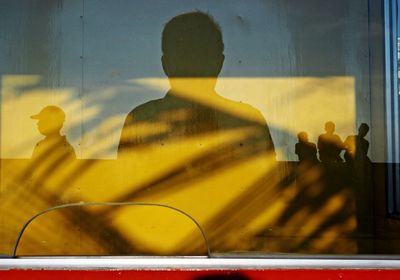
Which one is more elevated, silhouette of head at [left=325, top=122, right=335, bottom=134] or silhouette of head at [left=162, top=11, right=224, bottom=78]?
silhouette of head at [left=162, top=11, right=224, bottom=78]

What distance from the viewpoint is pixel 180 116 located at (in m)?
2.02

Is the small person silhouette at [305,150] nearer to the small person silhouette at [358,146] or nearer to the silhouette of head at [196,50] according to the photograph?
the small person silhouette at [358,146]

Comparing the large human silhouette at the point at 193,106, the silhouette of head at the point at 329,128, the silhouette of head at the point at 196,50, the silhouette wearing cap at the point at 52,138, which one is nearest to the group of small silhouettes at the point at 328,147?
the silhouette of head at the point at 329,128

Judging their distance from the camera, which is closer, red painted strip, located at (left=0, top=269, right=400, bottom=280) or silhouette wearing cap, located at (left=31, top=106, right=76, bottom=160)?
red painted strip, located at (left=0, top=269, right=400, bottom=280)

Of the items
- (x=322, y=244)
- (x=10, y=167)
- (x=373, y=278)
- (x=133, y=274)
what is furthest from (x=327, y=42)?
(x=10, y=167)

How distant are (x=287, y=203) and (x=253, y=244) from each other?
213 mm

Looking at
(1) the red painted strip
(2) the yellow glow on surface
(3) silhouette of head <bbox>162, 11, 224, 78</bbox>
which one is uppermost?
(3) silhouette of head <bbox>162, 11, 224, 78</bbox>

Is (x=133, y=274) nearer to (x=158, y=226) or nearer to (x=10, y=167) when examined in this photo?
(x=158, y=226)

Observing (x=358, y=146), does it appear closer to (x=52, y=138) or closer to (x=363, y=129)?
(x=363, y=129)

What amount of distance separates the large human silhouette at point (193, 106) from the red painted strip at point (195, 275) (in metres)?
0.54

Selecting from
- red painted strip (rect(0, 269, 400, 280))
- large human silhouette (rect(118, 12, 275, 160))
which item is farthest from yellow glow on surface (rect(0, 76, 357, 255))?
red painted strip (rect(0, 269, 400, 280))

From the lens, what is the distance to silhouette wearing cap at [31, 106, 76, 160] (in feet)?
6.55

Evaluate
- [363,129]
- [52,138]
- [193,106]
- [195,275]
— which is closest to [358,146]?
[363,129]

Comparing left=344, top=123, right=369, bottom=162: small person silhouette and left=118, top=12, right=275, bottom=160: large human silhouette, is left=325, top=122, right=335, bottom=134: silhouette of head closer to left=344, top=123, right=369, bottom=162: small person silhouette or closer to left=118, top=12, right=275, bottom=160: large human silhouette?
left=344, top=123, right=369, bottom=162: small person silhouette
